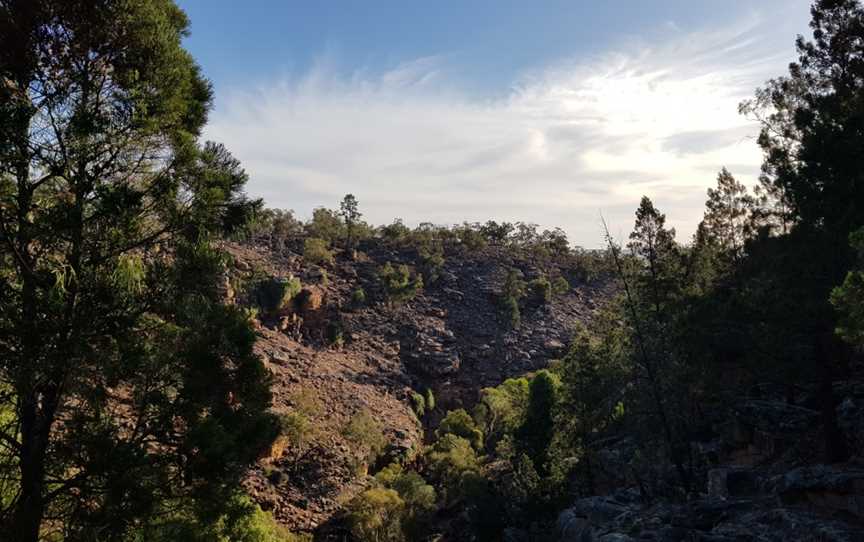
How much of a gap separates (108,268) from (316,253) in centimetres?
5323

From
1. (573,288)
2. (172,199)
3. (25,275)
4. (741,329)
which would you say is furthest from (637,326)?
(573,288)

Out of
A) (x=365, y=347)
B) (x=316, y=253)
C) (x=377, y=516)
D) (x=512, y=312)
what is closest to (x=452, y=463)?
(x=377, y=516)

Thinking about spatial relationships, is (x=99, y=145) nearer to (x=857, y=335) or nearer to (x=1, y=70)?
(x=1, y=70)

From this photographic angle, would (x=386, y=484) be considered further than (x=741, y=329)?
Yes

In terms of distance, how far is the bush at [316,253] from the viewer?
5994cm

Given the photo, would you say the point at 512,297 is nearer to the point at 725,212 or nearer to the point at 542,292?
the point at 542,292

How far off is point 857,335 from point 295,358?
128 feet

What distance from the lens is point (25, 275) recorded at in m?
7.12

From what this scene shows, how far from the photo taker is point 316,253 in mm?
60188

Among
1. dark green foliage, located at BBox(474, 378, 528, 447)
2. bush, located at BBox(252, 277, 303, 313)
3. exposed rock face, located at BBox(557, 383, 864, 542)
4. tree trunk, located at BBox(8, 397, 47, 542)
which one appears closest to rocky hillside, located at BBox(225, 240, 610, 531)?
bush, located at BBox(252, 277, 303, 313)

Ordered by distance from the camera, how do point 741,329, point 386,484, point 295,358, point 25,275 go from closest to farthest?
point 25,275 < point 741,329 < point 386,484 < point 295,358

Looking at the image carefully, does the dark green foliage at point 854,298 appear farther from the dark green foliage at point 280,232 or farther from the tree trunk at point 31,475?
the dark green foliage at point 280,232

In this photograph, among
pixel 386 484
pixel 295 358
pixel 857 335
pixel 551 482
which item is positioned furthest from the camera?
pixel 295 358

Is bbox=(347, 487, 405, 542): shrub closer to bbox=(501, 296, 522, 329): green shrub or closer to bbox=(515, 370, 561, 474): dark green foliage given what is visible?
bbox=(515, 370, 561, 474): dark green foliage
